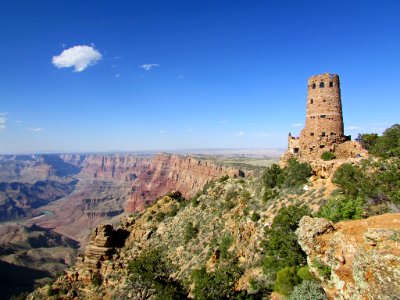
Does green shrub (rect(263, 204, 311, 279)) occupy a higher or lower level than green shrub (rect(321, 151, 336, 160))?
lower

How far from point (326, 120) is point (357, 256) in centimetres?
2564

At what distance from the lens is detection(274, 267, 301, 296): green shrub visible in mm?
18891

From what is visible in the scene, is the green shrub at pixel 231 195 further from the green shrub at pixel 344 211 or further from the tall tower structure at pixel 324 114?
the green shrub at pixel 344 211

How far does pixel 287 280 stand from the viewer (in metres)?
19.0

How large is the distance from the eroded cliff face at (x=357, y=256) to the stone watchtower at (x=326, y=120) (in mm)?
22529

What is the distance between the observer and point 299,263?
67.6 feet

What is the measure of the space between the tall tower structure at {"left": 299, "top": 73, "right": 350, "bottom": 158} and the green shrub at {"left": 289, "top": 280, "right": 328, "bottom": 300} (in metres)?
19.1

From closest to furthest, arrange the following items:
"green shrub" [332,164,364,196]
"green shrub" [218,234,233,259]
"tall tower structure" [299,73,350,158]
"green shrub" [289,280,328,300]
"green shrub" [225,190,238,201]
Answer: "green shrub" [289,280,328,300], "green shrub" [332,164,364,196], "green shrub" [218,234,233,259], "tall tower structure" [299,73,350,158], "green shrub" [225,190,238,201]

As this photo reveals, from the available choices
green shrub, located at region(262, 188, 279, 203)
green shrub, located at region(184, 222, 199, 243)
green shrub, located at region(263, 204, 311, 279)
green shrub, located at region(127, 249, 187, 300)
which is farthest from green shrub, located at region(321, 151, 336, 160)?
green shrub, located at region(127, 249, 187, 300)

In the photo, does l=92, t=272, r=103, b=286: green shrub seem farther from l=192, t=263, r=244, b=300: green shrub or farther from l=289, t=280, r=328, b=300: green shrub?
l=289, t=280, r=328, b=300: green shrub

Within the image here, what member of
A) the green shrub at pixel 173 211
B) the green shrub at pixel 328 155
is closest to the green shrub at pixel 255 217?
the green shrub at pixel 328 155

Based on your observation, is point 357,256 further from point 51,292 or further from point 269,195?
point 51,292

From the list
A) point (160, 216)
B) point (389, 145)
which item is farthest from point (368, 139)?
point (160, 216)

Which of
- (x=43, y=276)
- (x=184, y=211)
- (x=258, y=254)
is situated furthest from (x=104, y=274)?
(x=43, y=276)
